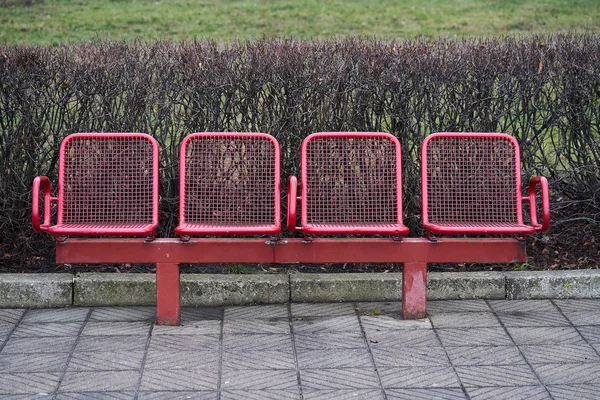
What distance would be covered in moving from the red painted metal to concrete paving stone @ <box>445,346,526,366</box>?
5.21 ft

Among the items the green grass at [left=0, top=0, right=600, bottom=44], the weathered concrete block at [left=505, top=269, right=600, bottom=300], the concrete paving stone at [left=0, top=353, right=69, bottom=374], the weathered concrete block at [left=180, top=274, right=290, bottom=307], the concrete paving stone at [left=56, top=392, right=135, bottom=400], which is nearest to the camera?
the concrete paving stone at [left=56, top=392, right=135, bottom=400]

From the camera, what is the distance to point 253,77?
6.48 meters

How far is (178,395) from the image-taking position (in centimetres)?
462

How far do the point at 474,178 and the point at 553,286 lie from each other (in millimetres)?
1020

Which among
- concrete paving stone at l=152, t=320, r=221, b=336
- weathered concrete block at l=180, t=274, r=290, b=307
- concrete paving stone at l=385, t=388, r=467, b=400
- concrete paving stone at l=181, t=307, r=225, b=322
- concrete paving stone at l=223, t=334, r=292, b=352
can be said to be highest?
weathered concrete block at l=180, t=274, r=290, b=307

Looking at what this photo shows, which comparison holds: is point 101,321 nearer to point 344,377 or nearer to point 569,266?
point 344,377

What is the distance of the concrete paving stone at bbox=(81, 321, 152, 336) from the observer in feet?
18.3

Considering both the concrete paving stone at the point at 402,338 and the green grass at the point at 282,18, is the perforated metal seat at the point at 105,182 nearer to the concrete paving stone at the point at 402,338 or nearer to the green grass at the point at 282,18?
the concrete paving stone at the point at 402,338

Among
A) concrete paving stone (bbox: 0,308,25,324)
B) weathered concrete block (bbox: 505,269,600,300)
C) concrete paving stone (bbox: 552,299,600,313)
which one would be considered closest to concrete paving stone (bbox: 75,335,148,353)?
concrete paving stone (bbox: 0,308,25,324)

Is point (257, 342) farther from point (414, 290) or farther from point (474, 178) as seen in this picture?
point (474, 178)

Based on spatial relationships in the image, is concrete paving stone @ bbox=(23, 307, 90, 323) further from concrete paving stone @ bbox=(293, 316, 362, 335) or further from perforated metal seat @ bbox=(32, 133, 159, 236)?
concrete paving stone @ bbox=(293, 316, 362, 335)

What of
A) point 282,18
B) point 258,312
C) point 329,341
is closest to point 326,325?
point 329,341

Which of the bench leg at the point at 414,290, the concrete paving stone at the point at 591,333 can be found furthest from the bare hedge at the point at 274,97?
the concrete paving stone at the point at 591,333

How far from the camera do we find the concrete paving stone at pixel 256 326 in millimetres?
5629
